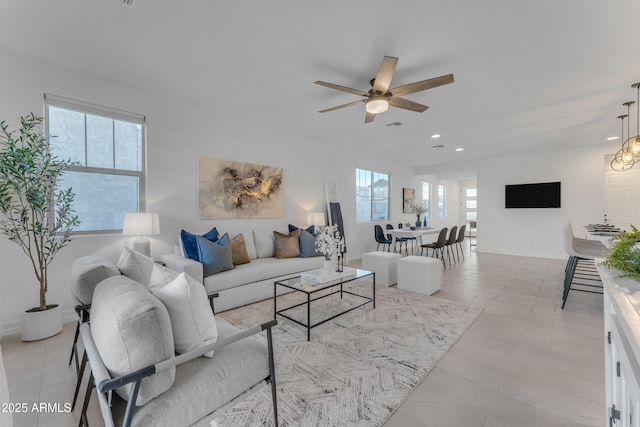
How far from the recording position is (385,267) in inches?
167

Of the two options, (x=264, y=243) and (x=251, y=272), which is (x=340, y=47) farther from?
(x=264, y=243)

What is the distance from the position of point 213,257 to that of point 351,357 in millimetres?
1957

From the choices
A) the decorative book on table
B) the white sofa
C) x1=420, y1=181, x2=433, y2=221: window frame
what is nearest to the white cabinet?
the decorative book on table

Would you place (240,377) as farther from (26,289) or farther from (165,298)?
(26,289)

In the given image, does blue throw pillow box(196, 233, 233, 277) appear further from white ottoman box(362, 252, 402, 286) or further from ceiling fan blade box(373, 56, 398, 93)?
ceiling fan blade box(373, 56, 398, 93)

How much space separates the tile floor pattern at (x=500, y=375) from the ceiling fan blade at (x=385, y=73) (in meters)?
2.49

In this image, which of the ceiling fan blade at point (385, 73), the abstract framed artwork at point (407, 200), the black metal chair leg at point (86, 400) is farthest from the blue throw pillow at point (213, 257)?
the abstract framed artwork at point (407, 200)

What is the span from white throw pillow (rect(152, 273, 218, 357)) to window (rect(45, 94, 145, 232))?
2.59 metres

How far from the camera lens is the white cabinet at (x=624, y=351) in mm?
675

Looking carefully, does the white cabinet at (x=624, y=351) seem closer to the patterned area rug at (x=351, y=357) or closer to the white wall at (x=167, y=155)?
the patterned area rug at (x=351, y=357)

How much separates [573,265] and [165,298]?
448 cm

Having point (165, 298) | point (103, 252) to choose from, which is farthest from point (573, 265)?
point (103, 252)

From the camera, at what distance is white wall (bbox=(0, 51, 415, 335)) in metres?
2.65

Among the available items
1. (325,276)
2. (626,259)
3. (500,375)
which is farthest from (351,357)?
(626,259)
